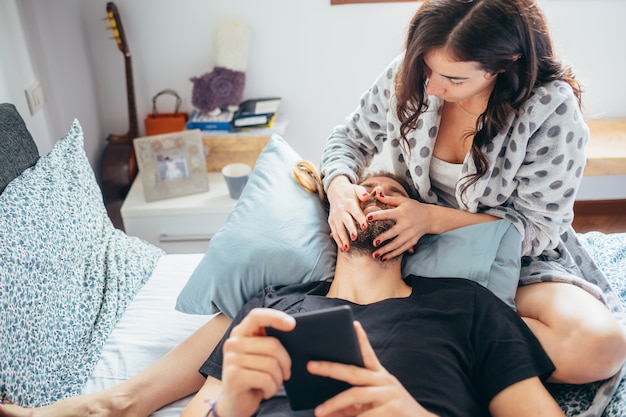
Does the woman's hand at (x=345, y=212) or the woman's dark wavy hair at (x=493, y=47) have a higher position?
the woman's dark wavy hair at (x=493, y=47)

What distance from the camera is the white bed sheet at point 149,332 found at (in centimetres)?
140

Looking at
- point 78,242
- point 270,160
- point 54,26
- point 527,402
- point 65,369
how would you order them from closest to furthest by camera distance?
point 527,402 < point 65,369 < point 78,242 < point 270,160 < point 54,26

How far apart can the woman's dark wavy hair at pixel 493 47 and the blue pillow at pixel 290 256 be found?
0.19 m

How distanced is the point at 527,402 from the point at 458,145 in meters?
0.66

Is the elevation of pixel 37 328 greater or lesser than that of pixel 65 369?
greater

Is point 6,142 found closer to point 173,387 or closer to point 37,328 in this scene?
point 37,328

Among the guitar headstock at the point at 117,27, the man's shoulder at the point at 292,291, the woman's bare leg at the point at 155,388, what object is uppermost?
the guitar headstock at the point at 117,27

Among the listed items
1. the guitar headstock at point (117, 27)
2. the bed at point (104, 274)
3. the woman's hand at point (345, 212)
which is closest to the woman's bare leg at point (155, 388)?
the bed at point (104, 274)

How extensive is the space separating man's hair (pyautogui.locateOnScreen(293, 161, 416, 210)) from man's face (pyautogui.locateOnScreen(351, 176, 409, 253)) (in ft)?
0.13

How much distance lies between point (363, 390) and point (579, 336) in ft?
1.93

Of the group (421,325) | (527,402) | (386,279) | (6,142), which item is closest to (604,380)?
(527,402)

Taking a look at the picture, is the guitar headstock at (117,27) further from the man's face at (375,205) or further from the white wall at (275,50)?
the man's face at (375,205)

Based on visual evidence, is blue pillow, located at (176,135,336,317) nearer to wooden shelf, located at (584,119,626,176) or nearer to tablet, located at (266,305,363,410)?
tablet, located at (266,305,363,410)

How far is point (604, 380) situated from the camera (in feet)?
4.09
